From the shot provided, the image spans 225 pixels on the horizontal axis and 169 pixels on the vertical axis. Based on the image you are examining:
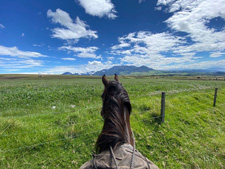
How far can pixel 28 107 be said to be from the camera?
9438 mm

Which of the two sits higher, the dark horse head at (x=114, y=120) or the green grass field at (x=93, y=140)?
the dark horse head at (x=114, y=120)

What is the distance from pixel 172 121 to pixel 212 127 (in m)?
2.31

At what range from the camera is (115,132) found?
1.59 metres

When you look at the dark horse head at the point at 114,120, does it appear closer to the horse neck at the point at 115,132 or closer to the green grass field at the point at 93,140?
the horse neck at the point at 115,132

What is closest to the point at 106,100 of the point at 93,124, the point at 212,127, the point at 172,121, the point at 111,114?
the point at 111,114

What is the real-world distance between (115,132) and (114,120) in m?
0.16

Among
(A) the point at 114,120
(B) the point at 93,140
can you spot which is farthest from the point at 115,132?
(B) the point at 93,140

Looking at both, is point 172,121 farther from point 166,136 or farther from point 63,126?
point 63,126

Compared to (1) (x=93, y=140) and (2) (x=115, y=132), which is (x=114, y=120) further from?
(1) (x=93, y=140)

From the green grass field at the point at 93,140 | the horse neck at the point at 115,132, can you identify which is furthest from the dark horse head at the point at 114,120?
the green grass field at the point at 93,140

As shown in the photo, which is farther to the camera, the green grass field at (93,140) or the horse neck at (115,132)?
the green grass field at (93,140)

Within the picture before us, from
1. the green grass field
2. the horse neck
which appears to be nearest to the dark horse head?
the horse neck

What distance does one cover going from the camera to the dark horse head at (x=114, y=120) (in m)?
1.54

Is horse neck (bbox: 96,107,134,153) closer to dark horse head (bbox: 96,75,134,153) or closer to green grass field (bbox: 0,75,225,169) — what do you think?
dark horse head (bbox: 96,75,134,153)
